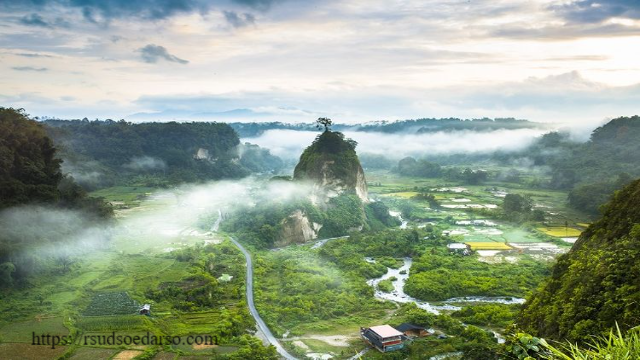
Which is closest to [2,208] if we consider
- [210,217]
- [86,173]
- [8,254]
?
[8,254]

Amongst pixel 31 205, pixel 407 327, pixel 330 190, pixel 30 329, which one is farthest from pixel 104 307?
pixel 330 190

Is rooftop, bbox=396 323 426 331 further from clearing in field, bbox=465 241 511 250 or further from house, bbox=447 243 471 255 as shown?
clearing in field, bbox=465 241 511 250

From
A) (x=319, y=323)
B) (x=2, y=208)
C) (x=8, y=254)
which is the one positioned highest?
(x=2, y=208)

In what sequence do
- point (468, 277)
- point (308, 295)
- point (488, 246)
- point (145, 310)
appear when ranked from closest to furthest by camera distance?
point (145, 310), point (308, 295), point (468, 277), point (488, 246)

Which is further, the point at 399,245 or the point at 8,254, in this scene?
the point at 399,245

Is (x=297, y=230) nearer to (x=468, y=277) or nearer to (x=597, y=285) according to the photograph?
(x=468, y=277)

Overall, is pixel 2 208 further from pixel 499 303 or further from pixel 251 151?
pixel 251 151

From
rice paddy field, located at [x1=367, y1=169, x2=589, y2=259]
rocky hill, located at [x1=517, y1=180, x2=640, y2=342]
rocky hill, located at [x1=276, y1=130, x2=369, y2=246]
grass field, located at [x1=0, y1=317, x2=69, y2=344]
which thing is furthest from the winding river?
grass field, located at [x1=0, y1=317, x2=69, y2=344]
